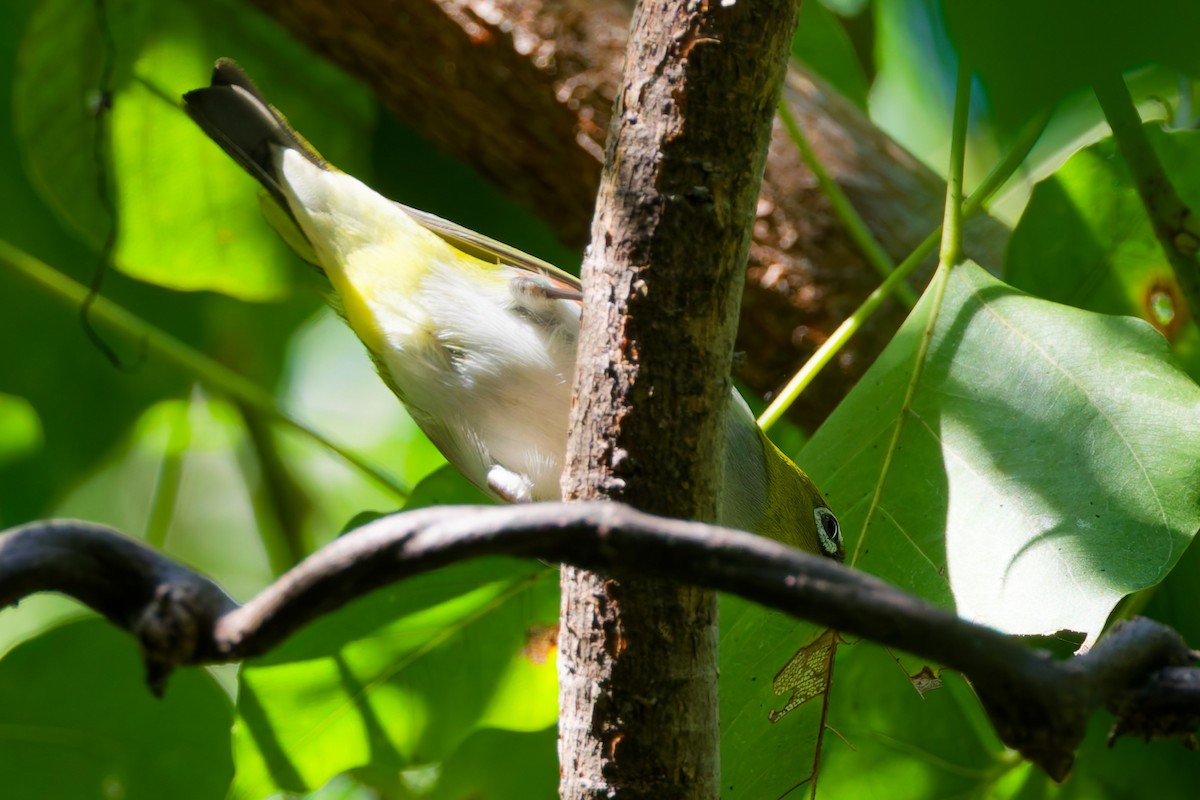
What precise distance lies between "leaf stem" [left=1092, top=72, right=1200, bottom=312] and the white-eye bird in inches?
32.4

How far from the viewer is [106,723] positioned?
88.2 inches

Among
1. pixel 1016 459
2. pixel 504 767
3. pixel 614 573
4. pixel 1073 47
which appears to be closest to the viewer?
pixel 1073 47

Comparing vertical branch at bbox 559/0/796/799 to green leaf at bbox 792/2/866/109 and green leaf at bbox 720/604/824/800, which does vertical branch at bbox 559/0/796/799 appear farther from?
green leaf at bbox 792/2/866/109

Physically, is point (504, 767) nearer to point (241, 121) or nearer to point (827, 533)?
point (827, 533)

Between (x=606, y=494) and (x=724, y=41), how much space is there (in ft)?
1.75

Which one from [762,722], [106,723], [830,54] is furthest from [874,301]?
[106,723]

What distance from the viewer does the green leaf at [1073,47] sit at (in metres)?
0.52

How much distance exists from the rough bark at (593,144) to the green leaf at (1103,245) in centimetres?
47

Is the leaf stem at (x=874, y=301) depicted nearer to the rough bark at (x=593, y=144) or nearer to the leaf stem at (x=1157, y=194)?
the leaf stem at (x=1157, y=194)

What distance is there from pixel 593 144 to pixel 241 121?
2.82ft

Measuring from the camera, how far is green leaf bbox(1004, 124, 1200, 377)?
2.04 metres

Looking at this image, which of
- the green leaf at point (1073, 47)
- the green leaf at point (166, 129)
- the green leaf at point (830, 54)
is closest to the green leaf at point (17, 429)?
the green leaf at point (166, 129)

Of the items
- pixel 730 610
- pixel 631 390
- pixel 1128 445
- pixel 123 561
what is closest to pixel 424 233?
pixel 730 610

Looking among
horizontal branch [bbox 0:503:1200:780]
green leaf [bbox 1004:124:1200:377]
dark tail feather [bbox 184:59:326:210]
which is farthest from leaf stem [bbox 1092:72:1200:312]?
dark tail feather [bbox 184:59:326:210]
